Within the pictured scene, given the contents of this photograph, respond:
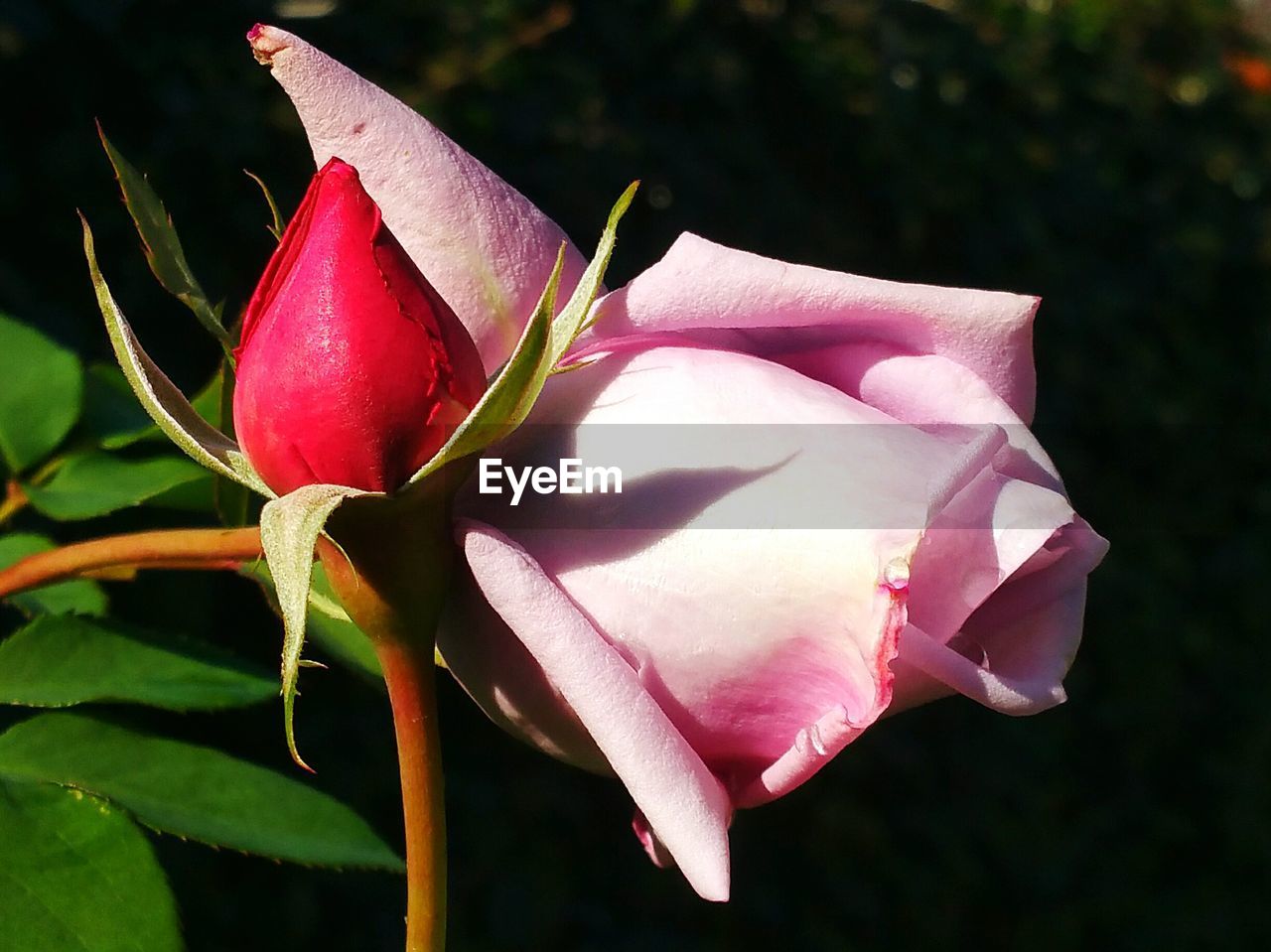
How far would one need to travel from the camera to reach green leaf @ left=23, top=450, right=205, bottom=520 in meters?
0.58

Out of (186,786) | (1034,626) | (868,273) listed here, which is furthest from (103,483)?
(868,273)

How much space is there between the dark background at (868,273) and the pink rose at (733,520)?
0.32 metres

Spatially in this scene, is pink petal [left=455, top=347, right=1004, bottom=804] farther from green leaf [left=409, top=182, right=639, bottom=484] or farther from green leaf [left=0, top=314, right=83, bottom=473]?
green leaf [left=0, top=314, right=83, bottom=473]

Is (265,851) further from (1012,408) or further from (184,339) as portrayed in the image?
(184,339)

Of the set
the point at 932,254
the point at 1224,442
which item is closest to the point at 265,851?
the point at 932,254

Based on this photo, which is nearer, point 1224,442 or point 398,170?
point 398,170

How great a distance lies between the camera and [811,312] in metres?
0.41

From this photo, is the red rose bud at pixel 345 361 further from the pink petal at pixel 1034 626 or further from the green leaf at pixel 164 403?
the pink petal at pixel 1034 626

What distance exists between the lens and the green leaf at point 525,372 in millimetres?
335

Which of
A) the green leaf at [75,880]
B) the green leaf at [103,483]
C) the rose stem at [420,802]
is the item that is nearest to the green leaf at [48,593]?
the green leaf at [103,483]

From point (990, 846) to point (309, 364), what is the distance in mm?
2059

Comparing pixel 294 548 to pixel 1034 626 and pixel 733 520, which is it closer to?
pixel 733 520

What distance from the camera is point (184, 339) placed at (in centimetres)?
124

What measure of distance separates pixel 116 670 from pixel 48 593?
0.31ft
